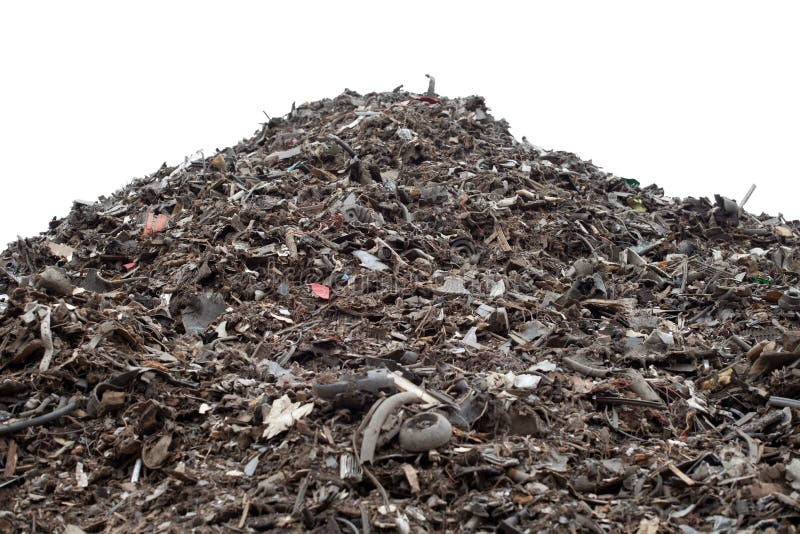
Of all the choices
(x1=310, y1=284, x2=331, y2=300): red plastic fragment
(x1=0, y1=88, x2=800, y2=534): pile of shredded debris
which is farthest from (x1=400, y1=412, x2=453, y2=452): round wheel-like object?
(x1=310, y1=284, x2=331, y2=300): red plastic fragment

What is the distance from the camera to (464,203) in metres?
10.0

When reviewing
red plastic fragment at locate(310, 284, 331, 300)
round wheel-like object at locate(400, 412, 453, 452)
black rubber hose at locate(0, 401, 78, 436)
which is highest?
red plastic fragment at locate(310, 284, 331, 300)

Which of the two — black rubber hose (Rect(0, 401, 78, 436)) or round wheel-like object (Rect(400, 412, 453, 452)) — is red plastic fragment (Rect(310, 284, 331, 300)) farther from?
round wheel-like object (Rect(400, 412, 453, 452))

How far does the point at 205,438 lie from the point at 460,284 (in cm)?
353

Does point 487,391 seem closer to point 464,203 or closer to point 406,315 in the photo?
point 406,315

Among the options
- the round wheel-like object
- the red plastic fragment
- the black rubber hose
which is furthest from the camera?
the red plastic fragment

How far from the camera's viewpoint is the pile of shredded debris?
14.5 ft

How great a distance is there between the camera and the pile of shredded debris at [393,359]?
4434 millimetres

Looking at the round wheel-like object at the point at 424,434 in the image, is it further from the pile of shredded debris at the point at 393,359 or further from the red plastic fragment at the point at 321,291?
the red plastic fragment at the point at 321,291

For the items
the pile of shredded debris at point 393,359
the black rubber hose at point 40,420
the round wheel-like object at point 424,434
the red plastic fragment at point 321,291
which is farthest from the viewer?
the red plastic fragment at point 321,291

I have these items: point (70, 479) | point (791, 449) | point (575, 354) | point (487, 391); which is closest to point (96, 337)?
point (70, 479)

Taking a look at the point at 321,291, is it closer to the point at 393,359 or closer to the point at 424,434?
the point at 393,359

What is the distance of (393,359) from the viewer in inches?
240

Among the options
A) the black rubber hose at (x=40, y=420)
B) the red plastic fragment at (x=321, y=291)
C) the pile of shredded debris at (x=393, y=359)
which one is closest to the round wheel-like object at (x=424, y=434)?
the pile of shredded debris at (x=393, y=359)
